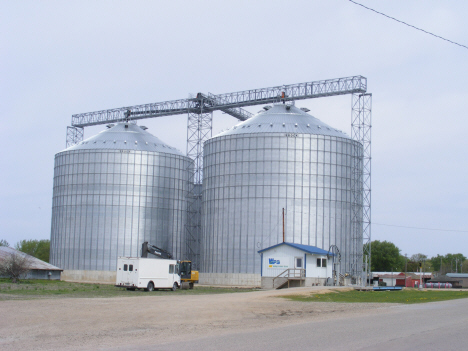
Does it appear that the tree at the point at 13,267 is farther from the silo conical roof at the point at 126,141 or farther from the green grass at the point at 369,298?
the green grass at the point at 369,298

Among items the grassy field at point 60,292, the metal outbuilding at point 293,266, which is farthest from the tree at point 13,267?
the metal outbuilding at point 293,266

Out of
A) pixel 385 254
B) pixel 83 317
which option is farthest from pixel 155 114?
pixel 385 254

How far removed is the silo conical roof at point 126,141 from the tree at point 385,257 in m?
97.3

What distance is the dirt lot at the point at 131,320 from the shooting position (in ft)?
60.5

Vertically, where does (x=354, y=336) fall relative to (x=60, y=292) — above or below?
above

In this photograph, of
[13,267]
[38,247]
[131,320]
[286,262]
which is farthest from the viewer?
[38,247]

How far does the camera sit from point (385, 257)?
16925 cm

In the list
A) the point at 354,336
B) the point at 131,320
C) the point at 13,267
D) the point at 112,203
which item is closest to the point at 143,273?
the point at 13,267

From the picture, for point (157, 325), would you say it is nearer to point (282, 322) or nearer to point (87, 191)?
point (282, 322)

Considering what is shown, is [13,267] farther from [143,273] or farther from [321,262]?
[321,262]

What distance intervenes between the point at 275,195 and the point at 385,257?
10825cm

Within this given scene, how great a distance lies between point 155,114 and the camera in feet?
323

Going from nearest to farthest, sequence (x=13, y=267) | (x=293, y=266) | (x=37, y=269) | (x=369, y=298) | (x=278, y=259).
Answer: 1. (x=369, y=298)
2. (x=293, y=266)
3. (x=13, y=267)
4. (x=278, y=259)
5. (x=37, y=269)

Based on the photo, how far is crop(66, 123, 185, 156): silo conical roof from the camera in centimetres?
8562
